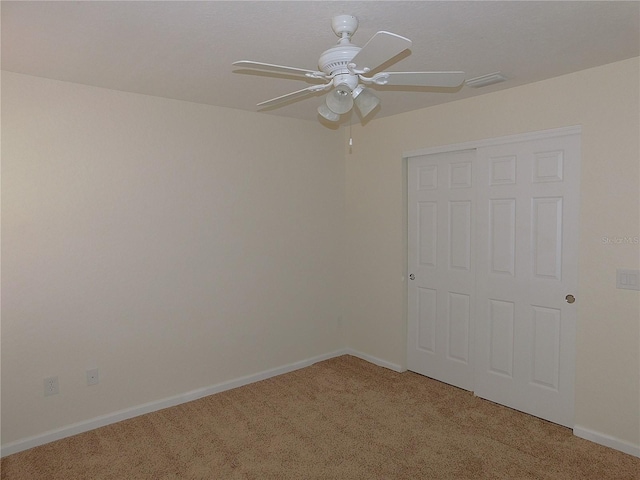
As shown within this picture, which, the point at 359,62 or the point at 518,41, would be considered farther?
the point at 518,41

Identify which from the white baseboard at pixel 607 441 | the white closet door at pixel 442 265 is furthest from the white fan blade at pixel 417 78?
the white baseboard at pixel 607 441

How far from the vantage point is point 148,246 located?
348 cm

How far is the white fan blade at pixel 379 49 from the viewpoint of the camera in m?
1.60

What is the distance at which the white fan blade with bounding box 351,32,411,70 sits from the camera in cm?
160

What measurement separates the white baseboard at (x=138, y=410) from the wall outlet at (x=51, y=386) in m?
0.27

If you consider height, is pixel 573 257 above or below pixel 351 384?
above

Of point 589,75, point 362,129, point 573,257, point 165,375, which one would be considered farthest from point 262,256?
point 589,75

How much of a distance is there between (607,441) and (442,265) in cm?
172

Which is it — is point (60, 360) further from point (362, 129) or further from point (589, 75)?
point (589, 75)

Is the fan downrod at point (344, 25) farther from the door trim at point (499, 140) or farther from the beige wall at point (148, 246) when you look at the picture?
the beige wall at point (148, 246)

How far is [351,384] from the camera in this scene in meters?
4.02

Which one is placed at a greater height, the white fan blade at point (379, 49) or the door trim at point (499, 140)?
the white fan blade at point (379, 49)

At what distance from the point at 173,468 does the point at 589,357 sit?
2802 mm

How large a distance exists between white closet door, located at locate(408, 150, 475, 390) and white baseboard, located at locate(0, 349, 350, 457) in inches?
46.5
